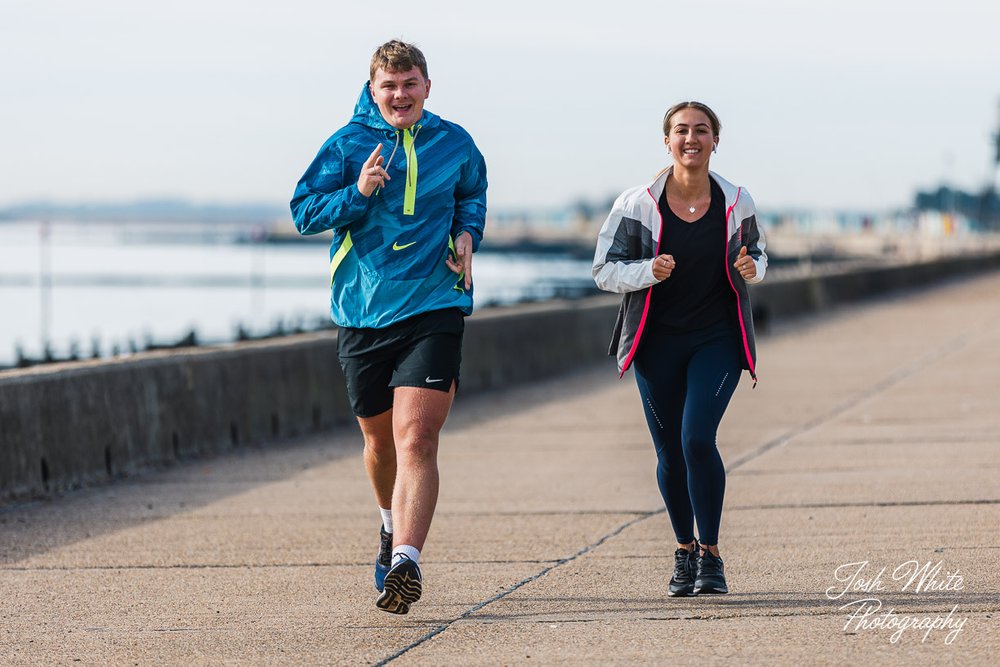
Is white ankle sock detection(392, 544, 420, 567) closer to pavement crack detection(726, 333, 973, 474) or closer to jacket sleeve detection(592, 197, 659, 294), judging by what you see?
jacket sleeve detection(592, 197, 659, 294)

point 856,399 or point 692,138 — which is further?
point 856,399

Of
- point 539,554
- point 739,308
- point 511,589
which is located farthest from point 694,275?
point 539,554

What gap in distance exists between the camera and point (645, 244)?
6660mm

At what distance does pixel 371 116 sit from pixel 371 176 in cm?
36

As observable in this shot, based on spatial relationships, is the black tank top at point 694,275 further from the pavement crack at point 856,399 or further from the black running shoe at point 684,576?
the pavement crack at point 856,399

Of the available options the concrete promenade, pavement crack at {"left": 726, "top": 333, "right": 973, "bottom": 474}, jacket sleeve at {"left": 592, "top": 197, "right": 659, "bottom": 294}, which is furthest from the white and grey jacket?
pavement crack at {"left": 726, "top": 333, "right": 973, "bottom": 474}

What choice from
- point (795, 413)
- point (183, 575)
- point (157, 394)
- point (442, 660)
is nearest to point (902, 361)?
point (795, 413)

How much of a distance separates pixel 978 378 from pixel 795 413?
3.57 meters

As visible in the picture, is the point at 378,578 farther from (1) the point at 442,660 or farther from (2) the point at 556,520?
(2) the point at 556,520

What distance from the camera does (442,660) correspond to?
18.7 ft

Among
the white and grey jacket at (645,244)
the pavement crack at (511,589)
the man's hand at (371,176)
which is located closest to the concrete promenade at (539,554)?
the pavement crack at (511,589)

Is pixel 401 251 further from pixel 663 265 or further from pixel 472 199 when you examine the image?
pixel 663 265

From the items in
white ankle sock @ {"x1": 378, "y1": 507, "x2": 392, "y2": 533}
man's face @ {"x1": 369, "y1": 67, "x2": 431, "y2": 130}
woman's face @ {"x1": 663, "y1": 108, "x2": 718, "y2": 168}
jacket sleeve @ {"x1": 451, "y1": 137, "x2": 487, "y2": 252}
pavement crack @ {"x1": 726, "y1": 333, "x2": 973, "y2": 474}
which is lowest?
pavement crack @ {"x1": 726, "y1": 333, "x2": 973, "y2": 474}

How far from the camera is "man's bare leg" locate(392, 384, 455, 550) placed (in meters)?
6.31
